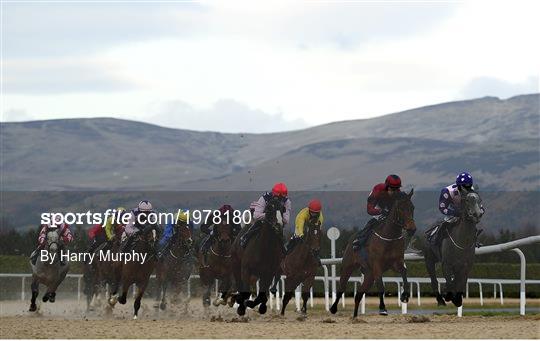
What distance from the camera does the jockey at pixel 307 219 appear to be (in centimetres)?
1680

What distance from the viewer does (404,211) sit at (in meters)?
15.8

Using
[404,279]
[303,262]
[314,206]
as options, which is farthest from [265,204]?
[404,279]

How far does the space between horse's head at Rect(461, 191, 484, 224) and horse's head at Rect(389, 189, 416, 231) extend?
2.17 ft

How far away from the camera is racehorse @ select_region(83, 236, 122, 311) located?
19.4 meters

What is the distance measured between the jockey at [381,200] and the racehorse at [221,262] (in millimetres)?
2555

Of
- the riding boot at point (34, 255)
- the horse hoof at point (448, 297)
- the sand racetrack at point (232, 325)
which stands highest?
the riding boot at point (34, 255)

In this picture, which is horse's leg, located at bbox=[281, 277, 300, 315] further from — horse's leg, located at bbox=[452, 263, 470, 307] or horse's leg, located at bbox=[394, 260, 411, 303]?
horse's leg, located at bbox=[452, 263, 470, 307]

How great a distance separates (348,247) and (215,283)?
2731 mm

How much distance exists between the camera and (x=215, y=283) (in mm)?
19078

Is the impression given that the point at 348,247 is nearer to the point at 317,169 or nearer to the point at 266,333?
the point at 266,333

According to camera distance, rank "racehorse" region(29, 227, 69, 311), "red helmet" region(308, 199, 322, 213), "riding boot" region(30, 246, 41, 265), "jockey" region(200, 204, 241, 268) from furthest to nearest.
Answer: "riding boot" region(30, 246, 41, 265) < "racehorse" region(29, 227, 69, 311) < "jockey" region(200, 204, 241, 268) < "red helmet" region(308, 199, 322, 213)

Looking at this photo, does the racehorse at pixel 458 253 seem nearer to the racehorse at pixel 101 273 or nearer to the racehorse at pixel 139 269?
the racehorse at pixel 139 269

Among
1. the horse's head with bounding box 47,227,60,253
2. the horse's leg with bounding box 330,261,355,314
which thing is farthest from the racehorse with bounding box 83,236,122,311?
the horse's leg with bounding box 330,261,355,314

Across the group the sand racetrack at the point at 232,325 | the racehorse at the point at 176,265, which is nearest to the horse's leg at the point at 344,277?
the sand racetrack at the point at 232,325
